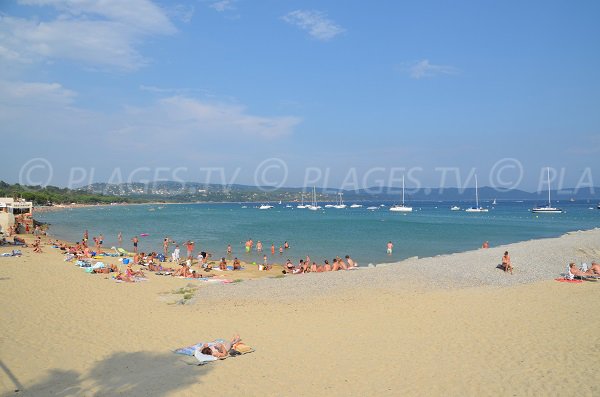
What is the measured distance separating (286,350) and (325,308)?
3954 millimetres

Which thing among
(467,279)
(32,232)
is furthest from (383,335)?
(32,232)

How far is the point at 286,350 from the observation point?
377 inches

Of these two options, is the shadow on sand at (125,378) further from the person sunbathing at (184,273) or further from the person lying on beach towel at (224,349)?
the person sunbathing at (184,273)

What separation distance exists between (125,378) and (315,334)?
454 centimetres

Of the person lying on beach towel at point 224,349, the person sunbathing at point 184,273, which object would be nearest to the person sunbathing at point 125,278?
the person sunbathing at point 184,273

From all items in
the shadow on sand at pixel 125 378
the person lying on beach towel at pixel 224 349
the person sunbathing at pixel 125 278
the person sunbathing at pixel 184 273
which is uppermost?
the person lying on beach towel at pixel 224 349

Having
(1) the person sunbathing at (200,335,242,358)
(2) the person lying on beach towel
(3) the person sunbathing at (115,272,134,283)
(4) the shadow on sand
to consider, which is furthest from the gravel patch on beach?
(4) the shadow on sand

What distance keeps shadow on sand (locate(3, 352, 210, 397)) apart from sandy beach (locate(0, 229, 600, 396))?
0.03 meters

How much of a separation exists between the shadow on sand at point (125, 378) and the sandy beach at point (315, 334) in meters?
0.03

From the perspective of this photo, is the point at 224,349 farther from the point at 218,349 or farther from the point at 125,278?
the point at 125,278

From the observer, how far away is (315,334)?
10.8 meters

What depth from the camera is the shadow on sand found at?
7.34m

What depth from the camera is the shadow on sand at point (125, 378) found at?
24.1ft

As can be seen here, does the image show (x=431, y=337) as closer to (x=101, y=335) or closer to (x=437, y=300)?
(x=437, y=300)
